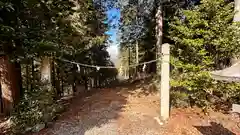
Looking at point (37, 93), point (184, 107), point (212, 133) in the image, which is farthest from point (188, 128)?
point (37, 93)

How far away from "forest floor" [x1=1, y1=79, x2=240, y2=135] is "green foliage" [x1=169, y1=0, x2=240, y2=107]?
0.73 meters

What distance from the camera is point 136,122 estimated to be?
6.39 m

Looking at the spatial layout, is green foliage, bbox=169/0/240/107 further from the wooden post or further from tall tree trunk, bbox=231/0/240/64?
the wooden post

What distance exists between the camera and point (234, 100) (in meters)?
7.06

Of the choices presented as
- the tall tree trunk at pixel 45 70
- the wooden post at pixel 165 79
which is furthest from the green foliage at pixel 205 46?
the tall tree trunk at pixel 45 70

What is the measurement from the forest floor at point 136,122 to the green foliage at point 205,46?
0.73 m

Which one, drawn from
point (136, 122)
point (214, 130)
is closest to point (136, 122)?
point (136, 122)

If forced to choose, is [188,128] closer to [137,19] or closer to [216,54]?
[216,54]

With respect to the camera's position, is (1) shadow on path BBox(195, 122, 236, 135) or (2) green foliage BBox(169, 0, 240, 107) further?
(2) green foliage BBox(169, 0, 240, 107)

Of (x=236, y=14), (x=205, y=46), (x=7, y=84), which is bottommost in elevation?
(x=7, y=84)

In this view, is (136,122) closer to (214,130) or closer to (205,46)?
(214,130)

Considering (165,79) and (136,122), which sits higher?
(165,79)

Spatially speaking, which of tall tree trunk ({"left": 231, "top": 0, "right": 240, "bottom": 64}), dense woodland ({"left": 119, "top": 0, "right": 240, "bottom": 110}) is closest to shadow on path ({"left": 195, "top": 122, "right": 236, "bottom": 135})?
dense woodland ({"left": 119, "top": 0, "right": 240, "bottom": 110})

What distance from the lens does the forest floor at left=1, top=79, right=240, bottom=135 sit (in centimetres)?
589
